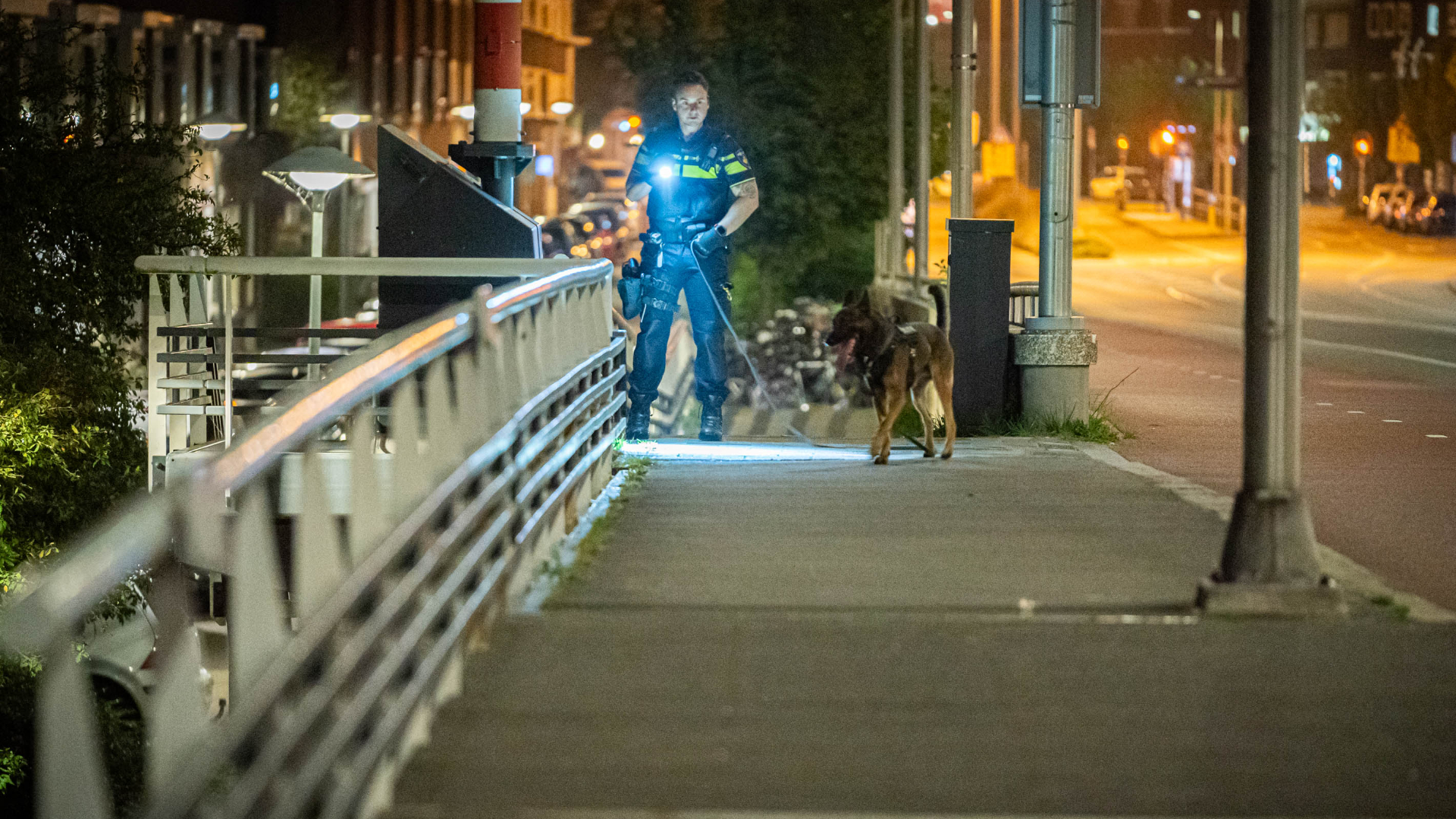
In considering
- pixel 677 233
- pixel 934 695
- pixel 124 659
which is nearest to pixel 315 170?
pixel 124 659

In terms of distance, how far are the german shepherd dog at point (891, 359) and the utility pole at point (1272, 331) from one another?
13.9 feet

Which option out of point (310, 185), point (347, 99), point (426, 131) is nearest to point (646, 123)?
point (310, 185)

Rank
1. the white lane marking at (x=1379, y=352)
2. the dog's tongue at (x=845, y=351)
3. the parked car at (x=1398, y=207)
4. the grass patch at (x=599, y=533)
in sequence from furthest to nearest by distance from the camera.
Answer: the parked car at (x=1398, y=207) → the white lane marking at (x=1379, y=352) → the dog's tongue at (x=845, y=351) → the grass patch at (x=599, y=533)

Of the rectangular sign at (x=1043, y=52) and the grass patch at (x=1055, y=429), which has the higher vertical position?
the rectangular sign at (x=1043, y=52)

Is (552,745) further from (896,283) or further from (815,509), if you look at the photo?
(896,283)

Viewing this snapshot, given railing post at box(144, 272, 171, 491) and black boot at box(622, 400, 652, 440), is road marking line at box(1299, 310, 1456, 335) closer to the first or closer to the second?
black boot at box(622, 400, 652, 440)

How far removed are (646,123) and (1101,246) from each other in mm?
31009

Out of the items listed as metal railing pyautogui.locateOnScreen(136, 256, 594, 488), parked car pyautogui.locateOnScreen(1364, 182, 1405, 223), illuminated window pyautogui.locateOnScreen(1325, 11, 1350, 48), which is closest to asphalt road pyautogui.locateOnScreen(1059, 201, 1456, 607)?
metal railing pyautogui.locateOnScreen(136, 256, 594, 488)

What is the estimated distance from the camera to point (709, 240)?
38.3ft

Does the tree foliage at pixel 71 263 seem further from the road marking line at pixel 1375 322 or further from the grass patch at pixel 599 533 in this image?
the road marking line at pixel 1375 322

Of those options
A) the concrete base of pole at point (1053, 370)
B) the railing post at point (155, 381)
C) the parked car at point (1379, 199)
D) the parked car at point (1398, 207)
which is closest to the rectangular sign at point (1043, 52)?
the concrete base of pole at point (1053, 370)

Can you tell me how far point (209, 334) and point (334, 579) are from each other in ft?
20.5

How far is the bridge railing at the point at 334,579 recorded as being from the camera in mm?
3373

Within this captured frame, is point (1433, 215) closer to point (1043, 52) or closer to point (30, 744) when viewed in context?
point (1043, 52)
